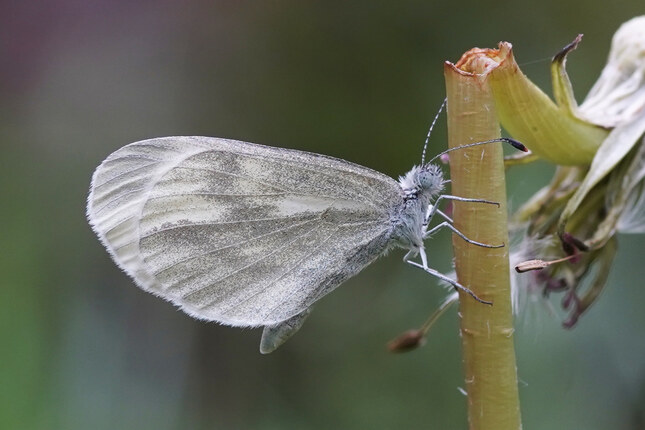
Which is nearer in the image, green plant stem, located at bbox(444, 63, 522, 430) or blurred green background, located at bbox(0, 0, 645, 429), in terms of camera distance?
green plant stem, located at bbox(444, 63, 522, 430)

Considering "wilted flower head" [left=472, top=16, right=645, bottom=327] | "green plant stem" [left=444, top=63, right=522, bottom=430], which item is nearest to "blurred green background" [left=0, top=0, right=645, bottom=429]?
"wilted flower head" [left=472, top=16, right=645, bottom=327]

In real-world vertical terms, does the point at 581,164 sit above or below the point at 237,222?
above

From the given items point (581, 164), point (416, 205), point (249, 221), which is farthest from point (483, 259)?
point (249, 221)

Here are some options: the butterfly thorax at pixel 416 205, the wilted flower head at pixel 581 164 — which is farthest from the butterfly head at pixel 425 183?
the wilted flower head at pixel 581 164

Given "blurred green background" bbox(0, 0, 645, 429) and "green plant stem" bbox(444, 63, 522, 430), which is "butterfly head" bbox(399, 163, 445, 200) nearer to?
"green plant stem" bbox(444, 63, 522, 430)

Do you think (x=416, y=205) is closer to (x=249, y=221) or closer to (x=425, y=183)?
(x=425, y=183)

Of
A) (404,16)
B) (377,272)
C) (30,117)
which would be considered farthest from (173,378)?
(404,16)

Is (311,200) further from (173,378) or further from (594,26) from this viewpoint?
(594,26)
